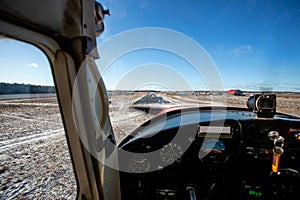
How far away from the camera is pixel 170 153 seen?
2.18 m

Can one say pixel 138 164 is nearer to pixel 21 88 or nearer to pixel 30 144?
pixel 21 88

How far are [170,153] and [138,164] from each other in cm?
39

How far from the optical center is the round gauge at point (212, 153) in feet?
7.11

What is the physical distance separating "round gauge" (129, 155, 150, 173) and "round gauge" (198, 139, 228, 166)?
0.64 m

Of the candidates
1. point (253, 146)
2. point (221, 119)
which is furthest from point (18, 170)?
point (253, 146)

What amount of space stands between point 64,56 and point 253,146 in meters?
2.19

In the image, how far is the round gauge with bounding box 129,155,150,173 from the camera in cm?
207

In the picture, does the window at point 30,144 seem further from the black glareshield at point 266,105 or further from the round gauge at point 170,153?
the black glareshield at point 266,105

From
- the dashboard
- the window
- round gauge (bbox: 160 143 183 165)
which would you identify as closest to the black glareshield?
the dashboard

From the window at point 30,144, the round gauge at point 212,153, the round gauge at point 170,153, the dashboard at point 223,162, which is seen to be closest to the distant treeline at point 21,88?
the window at point 30,144

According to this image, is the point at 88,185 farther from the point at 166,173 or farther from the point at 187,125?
the point at 187,125

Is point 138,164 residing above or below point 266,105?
below

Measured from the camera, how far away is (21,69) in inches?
46.6

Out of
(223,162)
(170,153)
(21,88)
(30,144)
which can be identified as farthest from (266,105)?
(30,144)
